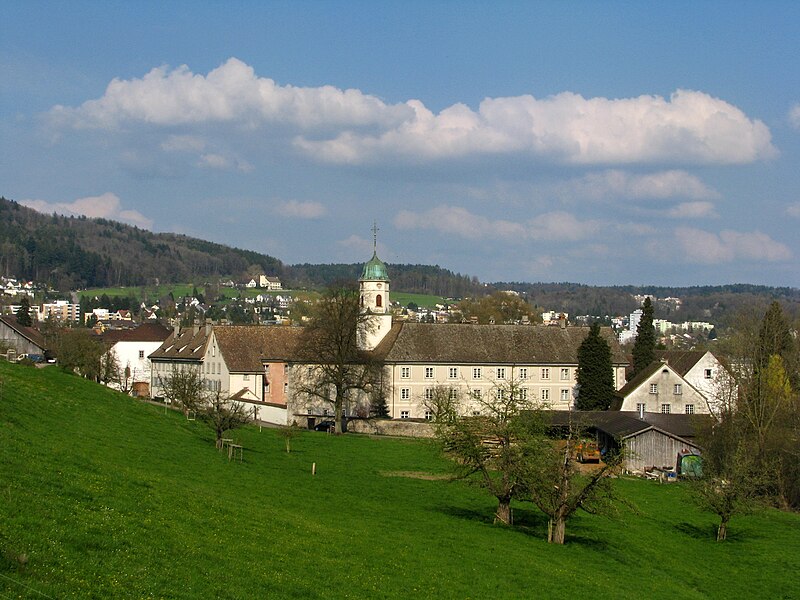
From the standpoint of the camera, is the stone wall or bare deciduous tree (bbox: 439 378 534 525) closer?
bare deciduous tree (bbox: 439 378 534 525)

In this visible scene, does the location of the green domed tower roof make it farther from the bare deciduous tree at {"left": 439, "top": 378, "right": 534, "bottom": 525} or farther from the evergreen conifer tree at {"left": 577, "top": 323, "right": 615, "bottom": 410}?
the bare deciduous tree at {"left": 439, "top": 378, "right": 534, "bottom": 525}

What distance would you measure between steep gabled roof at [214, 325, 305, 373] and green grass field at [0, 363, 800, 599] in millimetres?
31442

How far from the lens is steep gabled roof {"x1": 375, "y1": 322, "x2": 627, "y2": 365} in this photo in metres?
79.9

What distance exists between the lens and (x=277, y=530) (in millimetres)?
24812

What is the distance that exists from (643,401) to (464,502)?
37.8 metres

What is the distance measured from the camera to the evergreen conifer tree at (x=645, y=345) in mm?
81500

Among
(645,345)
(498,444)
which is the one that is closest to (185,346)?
(645,345)

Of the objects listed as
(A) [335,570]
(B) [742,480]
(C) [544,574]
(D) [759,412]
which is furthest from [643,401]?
(A) [335,570]

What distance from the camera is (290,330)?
8675 centimetres

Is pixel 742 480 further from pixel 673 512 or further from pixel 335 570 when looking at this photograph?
pixel 335 570

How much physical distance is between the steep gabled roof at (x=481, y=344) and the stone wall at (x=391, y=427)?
745 cm

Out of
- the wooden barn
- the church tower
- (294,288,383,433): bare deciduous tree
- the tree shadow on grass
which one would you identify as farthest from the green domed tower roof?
the tree shadow on grass

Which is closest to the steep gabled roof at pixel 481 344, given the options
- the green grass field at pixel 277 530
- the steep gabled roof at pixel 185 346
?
the steep gabled roof at pixel 185 346

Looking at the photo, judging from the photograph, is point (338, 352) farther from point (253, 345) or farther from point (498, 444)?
point (498, 444)
